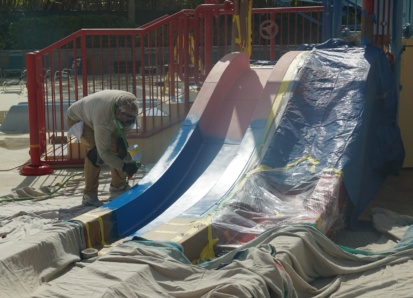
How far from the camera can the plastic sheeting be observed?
6922 mm

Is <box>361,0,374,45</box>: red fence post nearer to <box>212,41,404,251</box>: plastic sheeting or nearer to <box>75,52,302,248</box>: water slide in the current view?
<box>212,41,404,251</box>: plastic sheeting

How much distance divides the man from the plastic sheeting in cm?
142

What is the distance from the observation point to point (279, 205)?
23.2 ft

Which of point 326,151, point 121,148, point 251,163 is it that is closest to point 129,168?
point 121,148

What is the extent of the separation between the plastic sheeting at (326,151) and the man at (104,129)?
142cm

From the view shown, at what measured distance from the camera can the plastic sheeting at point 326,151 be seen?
6.92 metres

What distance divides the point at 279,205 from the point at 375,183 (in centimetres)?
185

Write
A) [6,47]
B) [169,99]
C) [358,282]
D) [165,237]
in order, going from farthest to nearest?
1. [6,47]
2. [169,99]
3. [165,237]
4. [358,282]

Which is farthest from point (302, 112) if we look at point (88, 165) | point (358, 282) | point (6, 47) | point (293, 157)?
point (6, 47)

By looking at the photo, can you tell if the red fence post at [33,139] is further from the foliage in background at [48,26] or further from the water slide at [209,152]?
the foliage in background at [48,26]

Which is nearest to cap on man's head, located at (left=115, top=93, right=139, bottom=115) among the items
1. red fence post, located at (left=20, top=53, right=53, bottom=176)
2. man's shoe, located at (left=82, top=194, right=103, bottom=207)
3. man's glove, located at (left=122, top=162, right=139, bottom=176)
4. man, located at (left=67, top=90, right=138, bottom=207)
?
man, located at (left=67, top=90, right=138, bottom=207)

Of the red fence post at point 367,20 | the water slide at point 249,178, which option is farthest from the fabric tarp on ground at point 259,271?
the red fence post at point 367,20

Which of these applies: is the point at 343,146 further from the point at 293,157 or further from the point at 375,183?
the point at 375,183

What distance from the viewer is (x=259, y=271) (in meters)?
5.14
